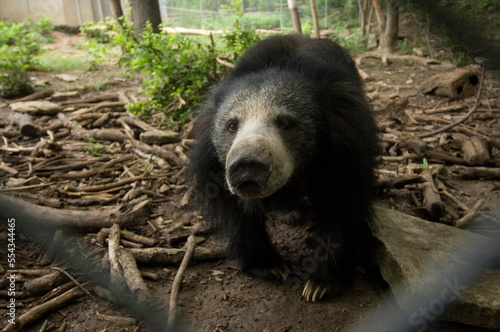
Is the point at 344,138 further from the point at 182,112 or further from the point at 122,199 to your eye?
the point at 182,112

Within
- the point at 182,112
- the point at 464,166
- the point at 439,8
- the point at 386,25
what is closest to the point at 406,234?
the point at 464,166

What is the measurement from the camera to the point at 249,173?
219 centimetres

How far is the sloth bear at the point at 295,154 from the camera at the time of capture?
259 centimetres

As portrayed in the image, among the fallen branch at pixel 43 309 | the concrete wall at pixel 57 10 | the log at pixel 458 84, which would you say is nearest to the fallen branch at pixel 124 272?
the fallen branch at pixel 43 309

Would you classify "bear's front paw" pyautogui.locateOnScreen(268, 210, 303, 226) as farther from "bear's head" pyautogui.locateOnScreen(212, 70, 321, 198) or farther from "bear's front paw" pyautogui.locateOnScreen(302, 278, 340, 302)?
"bear's head" pyautogui.locateOnScreen(212, 70, 321, 198)

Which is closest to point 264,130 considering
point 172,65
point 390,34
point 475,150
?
point 475,150

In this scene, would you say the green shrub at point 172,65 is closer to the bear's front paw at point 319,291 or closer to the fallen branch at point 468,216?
the bear's front paw at point 319,291

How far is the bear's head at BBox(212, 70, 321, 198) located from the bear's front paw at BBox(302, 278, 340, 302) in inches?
30.7

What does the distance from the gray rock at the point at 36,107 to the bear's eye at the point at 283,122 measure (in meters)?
5.01

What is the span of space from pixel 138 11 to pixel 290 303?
6.36m

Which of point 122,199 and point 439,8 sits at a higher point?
point 439,8

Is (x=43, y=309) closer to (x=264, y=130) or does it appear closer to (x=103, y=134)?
(x=264, y=130)

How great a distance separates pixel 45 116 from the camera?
6.21 metres

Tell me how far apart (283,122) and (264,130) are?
0.68ft
